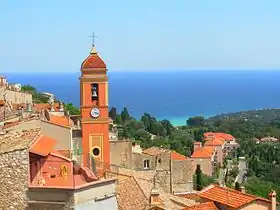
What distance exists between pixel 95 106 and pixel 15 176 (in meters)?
15.5

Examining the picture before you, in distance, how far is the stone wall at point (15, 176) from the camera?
8250mm

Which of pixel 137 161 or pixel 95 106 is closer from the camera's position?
pixel 95 106

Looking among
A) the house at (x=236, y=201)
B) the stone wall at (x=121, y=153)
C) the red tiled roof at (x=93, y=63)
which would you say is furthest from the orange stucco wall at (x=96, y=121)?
the house at (x=236, y=201)

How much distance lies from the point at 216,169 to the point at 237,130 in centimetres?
4845

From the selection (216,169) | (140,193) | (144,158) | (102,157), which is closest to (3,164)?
(140,193)

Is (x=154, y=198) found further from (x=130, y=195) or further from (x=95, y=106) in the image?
(x=95, y=106)

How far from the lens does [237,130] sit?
11000 centimetres

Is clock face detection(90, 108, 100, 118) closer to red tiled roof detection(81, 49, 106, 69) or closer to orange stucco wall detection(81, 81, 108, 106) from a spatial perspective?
orange stucco wall detection(81, 81, 108, 106)

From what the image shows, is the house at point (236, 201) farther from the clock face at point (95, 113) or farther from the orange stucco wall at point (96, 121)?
the clock face at point (95, 113)

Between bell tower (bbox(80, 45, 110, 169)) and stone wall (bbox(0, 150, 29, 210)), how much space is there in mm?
15019

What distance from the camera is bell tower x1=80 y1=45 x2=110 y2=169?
77.1 ft

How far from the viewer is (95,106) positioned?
77.9 feet

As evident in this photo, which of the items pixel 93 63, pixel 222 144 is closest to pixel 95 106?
pixel 93 63

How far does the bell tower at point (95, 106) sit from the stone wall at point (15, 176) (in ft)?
49.3
